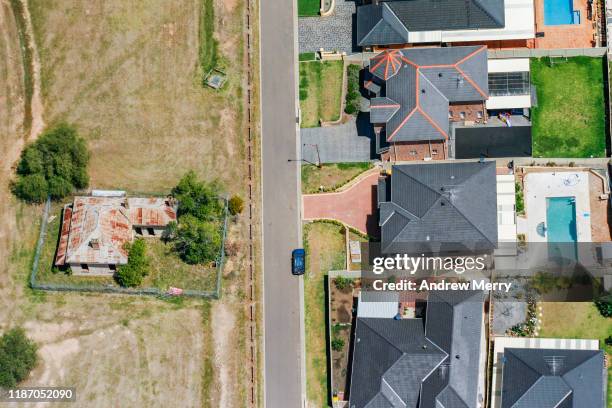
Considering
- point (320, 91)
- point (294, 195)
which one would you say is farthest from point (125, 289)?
point (320, 91)

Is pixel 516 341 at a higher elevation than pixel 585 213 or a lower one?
lower

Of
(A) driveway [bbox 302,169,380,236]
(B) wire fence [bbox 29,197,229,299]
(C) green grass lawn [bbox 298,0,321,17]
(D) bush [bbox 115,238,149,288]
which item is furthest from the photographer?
(C) green grass lawn [bbox 298,0,321,17]

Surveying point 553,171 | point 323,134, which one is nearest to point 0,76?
point 323,134

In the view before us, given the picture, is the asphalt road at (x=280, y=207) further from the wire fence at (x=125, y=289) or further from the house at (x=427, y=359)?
the house at (x=427, y=359)

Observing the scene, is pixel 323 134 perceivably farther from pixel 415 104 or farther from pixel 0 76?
pixel 0 76

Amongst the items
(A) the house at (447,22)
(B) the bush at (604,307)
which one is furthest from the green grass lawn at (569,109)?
(B) the bush at (604,307)

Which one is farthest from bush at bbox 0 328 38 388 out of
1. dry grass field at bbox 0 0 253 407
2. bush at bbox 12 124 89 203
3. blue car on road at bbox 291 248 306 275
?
blue car on road at bbox 291 248 306 275

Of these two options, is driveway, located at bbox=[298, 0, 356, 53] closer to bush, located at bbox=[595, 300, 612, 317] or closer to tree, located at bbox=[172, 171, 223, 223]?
tree, located at bbox=[172, 171, 223, 223]
